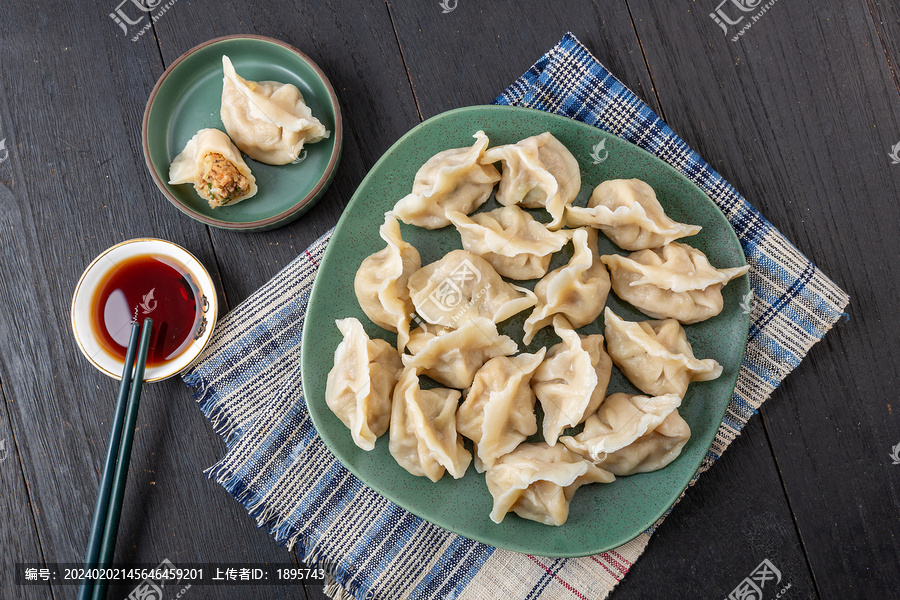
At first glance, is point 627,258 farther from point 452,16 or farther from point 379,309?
point 452,16

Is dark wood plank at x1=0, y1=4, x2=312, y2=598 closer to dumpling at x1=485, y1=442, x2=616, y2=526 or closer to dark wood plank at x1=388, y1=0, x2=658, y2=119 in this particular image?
dumpling at x1=485, y1=442, x2=616, y2=526

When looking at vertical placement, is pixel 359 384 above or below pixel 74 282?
above

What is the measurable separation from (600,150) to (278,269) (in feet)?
5.14

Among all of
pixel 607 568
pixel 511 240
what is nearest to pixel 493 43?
pixel 511 240

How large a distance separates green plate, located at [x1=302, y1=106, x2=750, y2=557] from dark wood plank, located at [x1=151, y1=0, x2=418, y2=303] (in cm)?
28

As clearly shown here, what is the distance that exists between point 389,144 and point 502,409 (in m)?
1.36

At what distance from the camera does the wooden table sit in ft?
8.55

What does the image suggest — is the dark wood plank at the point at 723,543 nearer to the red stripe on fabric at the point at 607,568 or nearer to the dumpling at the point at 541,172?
the red stripe on fabric at the point at 607,568

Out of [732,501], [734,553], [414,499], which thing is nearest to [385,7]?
[414,499]

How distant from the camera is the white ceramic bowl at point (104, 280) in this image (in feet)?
8.02

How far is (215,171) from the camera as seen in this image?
7.98 ft

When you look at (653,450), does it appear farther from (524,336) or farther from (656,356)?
(524,336)

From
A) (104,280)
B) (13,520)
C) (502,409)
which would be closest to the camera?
(502,409)

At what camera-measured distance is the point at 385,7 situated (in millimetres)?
2725
